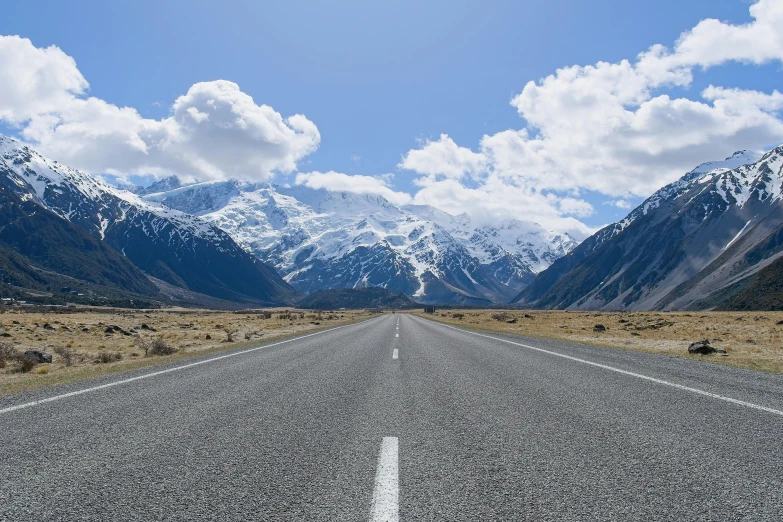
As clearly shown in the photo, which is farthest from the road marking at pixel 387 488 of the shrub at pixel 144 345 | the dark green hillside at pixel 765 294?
the dark green hillside at pixel 765 294

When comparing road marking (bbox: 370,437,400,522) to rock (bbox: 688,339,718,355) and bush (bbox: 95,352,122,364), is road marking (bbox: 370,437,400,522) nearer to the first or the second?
bush (bbox: 95,352,122,364)

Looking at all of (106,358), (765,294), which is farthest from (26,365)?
(765,294)

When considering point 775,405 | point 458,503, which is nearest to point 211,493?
point 458,503

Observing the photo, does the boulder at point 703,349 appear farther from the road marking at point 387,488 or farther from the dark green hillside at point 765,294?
the dark green hillside at point 765,294

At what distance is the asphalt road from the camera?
14.3 feet

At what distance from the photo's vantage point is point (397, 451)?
593 cm

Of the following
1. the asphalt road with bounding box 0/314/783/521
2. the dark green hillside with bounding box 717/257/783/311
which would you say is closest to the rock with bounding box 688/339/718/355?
the asphalt road with bounding box 0/314/783/521

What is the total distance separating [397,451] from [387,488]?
3.96ft

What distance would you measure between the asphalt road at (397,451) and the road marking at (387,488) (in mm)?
21

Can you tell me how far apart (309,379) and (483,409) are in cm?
502

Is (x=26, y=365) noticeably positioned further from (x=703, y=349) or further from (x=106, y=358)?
(x=703, y=349)

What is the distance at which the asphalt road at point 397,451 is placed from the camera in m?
4.36

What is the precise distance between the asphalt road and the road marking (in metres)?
0.02

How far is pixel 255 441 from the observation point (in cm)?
639
